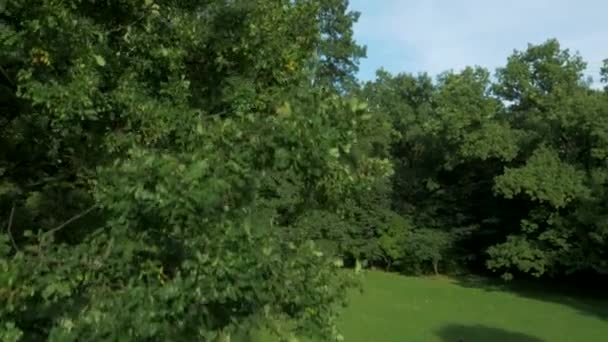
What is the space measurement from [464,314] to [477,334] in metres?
4.84

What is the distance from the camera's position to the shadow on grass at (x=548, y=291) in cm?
3309

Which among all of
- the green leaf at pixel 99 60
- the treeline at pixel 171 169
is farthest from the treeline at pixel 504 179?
the green leaf at pixel 99 60

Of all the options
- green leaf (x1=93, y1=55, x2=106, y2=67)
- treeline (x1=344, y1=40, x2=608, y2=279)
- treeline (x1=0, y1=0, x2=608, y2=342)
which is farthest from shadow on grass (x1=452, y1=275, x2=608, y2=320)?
green leaf (x1=93, y1=55, x2=106, y2=67)

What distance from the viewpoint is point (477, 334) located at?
23.0 m

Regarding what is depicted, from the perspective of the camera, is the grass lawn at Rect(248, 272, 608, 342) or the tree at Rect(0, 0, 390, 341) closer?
the tree at Rect(0, 0, 390, 341)

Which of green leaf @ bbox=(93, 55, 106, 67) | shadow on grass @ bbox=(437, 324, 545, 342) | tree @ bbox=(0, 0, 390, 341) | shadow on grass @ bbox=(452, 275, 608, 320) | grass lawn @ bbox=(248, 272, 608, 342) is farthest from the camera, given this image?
shadow on grass @ bbox=(452, 275, 608, 320)

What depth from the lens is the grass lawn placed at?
22.6 meters

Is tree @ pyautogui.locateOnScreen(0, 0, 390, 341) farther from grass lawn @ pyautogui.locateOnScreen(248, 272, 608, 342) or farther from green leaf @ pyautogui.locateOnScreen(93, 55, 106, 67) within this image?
grass lawn @ pyautogui.locateOnScreen(248, 272, 608, 342)

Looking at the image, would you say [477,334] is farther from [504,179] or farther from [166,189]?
[166,189]

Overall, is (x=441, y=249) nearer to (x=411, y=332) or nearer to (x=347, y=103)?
(x=411, y=332)

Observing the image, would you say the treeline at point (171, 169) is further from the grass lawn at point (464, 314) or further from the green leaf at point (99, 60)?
the grass lawn at point (464, 314)

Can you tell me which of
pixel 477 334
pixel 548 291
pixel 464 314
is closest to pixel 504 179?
pixel 548 291

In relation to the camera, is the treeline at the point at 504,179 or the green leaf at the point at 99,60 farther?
the treeline at the point at 504,179

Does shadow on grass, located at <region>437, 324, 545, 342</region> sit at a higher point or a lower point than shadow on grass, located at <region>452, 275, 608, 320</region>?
lower
